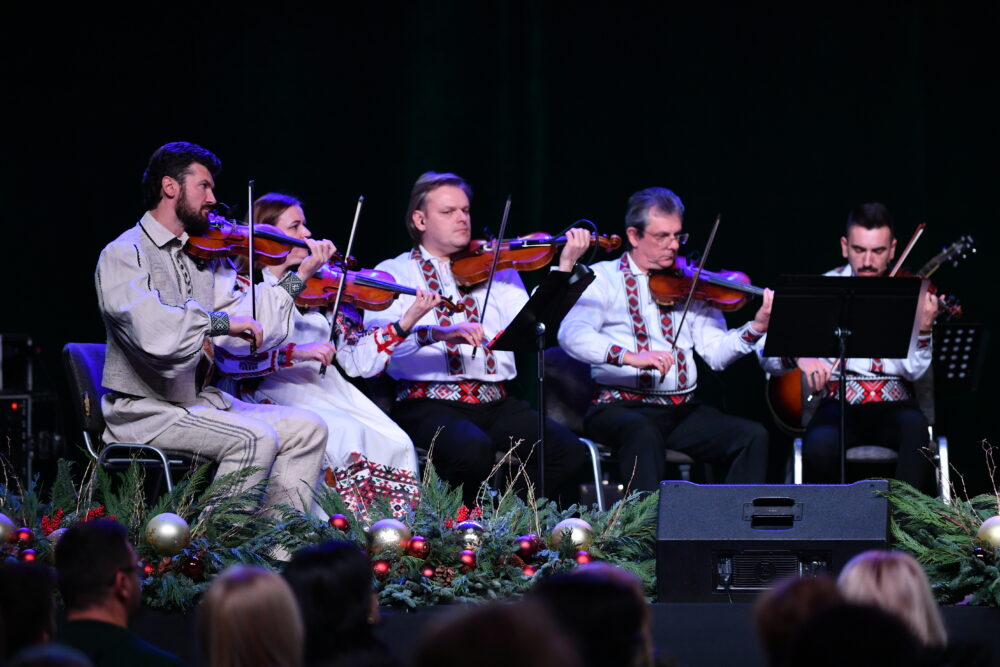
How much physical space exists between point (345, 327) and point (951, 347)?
242 cm

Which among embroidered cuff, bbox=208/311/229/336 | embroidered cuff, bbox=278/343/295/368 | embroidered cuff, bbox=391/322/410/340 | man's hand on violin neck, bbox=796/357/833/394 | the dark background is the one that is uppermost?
the dark background

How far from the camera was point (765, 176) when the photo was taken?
607 cm

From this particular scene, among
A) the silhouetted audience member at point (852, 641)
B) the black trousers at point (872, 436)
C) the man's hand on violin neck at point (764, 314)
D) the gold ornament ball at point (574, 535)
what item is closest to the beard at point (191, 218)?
the gold ornament ball at point (574, 535)

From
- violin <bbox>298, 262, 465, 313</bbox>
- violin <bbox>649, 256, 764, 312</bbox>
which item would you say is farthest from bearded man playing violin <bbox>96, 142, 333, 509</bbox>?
violin <bbox>649, 256, 764, 312</bbox>

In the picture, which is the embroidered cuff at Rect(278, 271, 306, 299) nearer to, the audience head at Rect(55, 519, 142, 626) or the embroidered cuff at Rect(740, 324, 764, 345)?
the embroidered cuff at Rect(740, 324, 764, 345)

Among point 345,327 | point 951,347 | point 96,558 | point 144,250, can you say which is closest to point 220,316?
point 144,250

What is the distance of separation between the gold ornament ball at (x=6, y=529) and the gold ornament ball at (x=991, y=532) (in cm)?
259

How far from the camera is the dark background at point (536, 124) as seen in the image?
5.95m

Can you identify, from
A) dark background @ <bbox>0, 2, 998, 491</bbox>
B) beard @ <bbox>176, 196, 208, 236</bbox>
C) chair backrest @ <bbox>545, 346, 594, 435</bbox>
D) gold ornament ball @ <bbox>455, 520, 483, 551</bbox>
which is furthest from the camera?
dark background @ <bbox>0, 2, 998, 491</bbox>

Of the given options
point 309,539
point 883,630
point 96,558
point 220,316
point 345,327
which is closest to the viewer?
point 883,630

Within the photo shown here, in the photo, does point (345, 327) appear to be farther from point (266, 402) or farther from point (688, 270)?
point (688, 270)

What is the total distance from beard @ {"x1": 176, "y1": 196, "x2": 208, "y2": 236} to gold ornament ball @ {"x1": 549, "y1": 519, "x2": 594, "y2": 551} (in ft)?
5.12

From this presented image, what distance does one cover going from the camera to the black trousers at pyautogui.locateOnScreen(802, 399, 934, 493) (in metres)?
4.88

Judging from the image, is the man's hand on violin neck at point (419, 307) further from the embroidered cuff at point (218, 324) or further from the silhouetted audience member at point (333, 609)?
the silhouetted audience member at point (333, 609)
